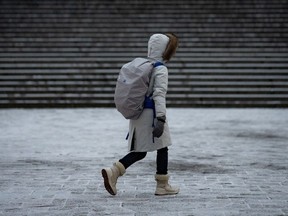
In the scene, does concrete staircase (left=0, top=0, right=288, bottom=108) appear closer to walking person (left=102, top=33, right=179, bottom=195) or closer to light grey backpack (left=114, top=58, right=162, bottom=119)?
walking person (left=102, top=33, right=179, bottom=195)

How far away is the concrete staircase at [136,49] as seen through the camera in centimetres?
1725

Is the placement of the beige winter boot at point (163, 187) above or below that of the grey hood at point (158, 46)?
below

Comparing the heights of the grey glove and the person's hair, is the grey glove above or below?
below

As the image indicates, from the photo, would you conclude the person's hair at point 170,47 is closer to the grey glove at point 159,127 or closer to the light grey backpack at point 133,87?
the light grey backpack at point 133,87

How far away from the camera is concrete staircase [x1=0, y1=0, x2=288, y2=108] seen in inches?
679

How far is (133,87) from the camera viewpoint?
17.8 ft

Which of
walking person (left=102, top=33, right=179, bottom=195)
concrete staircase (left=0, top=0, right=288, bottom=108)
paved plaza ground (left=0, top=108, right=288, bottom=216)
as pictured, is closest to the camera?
paved plaza ground (left=0, top=108, right=288, bottom=216)

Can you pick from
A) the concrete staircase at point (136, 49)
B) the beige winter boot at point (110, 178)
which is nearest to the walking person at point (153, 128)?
the beige winter boot at point (110, 178)

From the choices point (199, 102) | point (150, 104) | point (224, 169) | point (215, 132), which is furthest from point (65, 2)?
point (150, 104)

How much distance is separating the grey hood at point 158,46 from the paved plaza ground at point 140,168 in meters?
1.21

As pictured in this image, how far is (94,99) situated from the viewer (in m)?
17.1

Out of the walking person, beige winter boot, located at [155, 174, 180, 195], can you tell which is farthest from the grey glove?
beige winter boot, located at [155, 174, 180, 195]

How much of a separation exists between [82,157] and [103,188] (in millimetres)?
2277

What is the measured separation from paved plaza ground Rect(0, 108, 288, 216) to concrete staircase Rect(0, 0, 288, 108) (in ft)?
12.0
